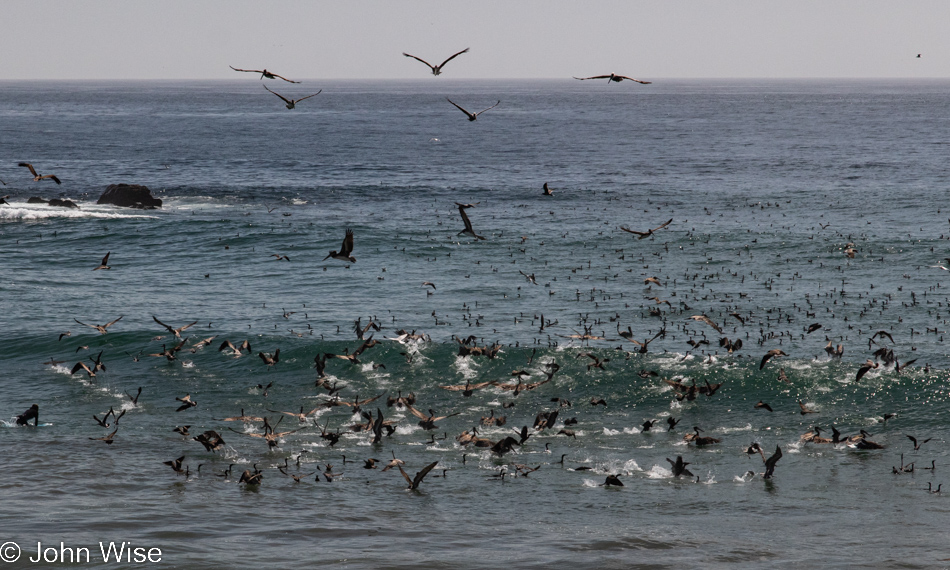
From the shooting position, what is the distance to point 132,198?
5138cm

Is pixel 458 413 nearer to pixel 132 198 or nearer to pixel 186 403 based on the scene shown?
pixel 186 403

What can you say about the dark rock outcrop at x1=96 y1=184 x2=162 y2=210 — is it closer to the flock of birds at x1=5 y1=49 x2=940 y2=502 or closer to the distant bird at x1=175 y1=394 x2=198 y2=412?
the flock of birds at x1=5 y1=49 x2=940 y2=502

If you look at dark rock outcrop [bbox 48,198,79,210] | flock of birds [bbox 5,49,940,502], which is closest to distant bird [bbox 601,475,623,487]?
flock of birds [bbox 5,49,940,502]

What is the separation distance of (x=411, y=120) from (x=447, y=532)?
157 meters

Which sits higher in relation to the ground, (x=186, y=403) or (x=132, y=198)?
(x=132, y=198)

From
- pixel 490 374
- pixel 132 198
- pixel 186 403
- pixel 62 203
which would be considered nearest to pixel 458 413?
pixel 490 374

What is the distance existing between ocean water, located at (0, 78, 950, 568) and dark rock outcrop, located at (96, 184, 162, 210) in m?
1.88

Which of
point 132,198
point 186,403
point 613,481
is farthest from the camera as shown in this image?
point 132,198

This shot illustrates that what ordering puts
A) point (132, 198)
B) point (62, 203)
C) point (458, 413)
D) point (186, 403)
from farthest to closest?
point (132, 198) → point (62, 203) → point (458, 413) → point (186, 403)

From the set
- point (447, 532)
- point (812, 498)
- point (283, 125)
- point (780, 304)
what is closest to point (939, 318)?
point (780, 304)

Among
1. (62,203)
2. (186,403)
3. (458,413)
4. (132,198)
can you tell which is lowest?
(458,413)

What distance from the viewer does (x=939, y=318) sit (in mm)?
25219

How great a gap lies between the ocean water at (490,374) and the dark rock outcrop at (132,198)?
1877 mm

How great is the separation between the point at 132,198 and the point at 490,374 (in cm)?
3676
